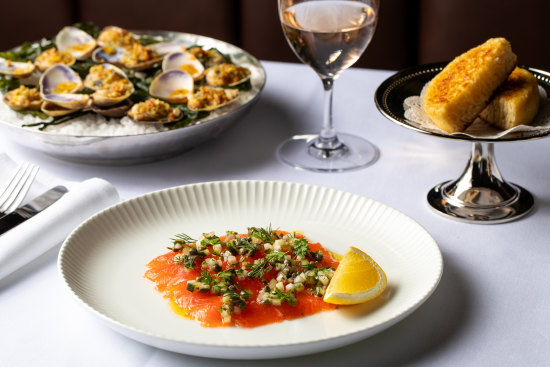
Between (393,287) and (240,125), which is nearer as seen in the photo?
(393,287)

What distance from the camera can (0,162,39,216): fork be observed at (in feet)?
3.11

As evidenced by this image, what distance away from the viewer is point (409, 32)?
2410 mm

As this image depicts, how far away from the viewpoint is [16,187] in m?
0.97

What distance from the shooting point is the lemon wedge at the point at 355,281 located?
71cm

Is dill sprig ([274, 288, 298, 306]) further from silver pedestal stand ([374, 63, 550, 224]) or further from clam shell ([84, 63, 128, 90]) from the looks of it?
clam shell ([84, 63, 128, 90])

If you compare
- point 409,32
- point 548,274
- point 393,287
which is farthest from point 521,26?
point 393,287

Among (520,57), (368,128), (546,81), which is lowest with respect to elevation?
(520,57)

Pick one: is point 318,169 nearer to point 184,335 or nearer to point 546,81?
point 546,81

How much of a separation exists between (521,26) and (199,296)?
6.22 feet

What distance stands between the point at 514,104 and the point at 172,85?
2.12 ft

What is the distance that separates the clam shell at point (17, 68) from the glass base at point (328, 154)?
55cm

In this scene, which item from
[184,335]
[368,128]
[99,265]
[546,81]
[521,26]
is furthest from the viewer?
[521,26]

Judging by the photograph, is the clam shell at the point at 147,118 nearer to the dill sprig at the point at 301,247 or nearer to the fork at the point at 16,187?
the fork at the point at 16,187

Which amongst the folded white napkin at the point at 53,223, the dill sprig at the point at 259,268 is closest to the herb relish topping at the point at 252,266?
the dill sprig at the point at 259,268
